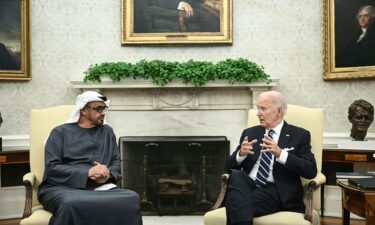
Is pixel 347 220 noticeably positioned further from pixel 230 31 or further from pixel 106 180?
pixel 230 31

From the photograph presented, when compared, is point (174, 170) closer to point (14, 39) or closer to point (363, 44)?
point (14, 39)

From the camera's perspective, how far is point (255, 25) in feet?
23.5

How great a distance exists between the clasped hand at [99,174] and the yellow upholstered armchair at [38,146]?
454 millimetres

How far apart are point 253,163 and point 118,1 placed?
387cm

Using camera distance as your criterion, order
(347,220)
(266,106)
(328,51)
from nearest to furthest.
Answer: (347,220) < (266,106) < (328,51)

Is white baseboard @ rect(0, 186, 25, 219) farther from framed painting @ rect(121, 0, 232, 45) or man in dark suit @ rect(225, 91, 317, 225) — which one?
man in dark suit @ rect(225, 91, 317, 225)

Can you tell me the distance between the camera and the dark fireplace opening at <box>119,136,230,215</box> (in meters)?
6.72

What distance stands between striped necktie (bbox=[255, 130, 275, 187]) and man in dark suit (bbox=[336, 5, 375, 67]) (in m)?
→ 3.07

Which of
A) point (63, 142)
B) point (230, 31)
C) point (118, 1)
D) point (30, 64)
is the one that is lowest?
point (63, 142)

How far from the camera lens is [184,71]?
6.70 metres

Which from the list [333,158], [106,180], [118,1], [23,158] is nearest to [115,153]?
[106,180]

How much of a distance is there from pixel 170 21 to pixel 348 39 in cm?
243

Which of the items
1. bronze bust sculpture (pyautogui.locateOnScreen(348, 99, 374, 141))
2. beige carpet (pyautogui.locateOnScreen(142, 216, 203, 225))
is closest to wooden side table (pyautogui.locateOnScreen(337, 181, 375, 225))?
bronze bust sculpture (pyautogui.locateOnScreen(348, 99, 374, 141))

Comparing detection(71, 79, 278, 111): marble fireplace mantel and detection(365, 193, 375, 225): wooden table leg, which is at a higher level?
detection(71, 79, 278, 111): marble fireplace mantel
